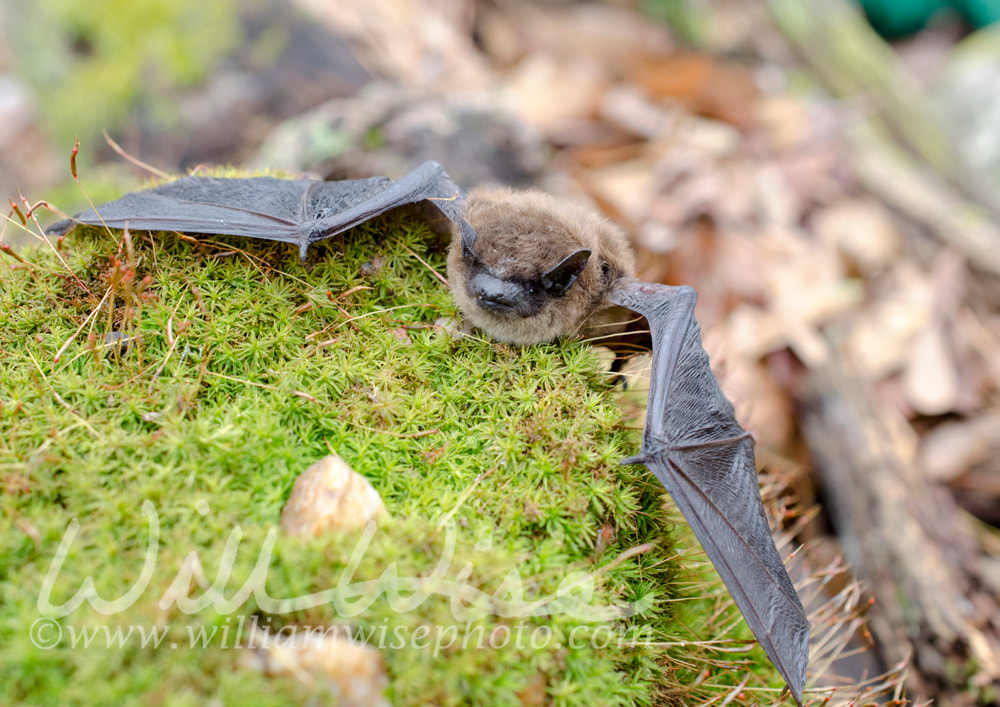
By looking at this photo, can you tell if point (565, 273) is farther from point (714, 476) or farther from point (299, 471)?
point (299, 471)

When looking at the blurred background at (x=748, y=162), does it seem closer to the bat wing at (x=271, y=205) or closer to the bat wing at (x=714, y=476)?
the bat wing at (x=714, y=476)

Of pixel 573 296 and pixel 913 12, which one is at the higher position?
pixel 573 296

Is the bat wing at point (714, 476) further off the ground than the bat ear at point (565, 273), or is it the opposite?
the bat ear at point (565, 273)

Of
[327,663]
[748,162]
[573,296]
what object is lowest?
[748,162]

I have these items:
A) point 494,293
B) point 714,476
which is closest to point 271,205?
point 494,293

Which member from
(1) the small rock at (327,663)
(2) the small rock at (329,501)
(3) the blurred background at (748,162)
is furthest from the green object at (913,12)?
(1) the small rock at (327,663)

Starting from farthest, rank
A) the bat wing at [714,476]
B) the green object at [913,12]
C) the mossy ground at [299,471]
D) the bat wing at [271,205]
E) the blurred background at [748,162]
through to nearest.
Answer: the green object at [913,12], the blurred background at [748,162], the bat wing at [271,205], the bat wing at [714,476], the mossy ground at [299,471]

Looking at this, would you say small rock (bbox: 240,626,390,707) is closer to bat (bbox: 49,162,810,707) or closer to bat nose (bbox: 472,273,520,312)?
bat (bbox: 49,162,810,707)
